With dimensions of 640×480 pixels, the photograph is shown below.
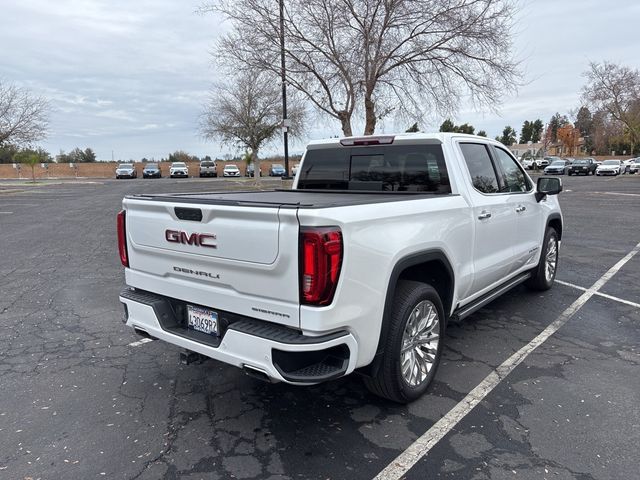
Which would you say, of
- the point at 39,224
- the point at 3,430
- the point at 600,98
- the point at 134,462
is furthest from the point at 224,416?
the point at 600,98

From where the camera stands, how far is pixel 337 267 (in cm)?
264

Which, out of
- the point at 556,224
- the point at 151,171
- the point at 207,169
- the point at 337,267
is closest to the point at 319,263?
the point at 337,267

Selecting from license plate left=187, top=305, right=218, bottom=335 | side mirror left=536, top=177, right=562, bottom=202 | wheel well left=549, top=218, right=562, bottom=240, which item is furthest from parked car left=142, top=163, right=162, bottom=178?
license plate left=187, top=305, right=218, bottom=335

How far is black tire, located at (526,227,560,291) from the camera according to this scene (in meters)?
5.90

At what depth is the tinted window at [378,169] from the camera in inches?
167

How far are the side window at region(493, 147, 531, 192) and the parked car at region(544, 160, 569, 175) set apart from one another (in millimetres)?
44332

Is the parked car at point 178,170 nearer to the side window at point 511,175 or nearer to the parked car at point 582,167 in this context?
the parked car at point 582,167

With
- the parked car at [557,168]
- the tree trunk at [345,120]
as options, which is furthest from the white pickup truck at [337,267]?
the parked car at [557,168]

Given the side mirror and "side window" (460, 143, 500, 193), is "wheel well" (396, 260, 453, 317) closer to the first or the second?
"side window" (460, 143, 500, 193)

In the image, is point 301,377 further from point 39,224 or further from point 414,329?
point 39,224

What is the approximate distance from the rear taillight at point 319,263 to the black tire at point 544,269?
4.12m

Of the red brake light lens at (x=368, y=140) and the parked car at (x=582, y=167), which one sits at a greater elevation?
the red brake light lens at (x=368, y=140)

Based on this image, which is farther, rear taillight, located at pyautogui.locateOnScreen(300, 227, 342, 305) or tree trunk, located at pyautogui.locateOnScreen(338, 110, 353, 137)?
tree trunk, located at pyautogui.locateOnScreen(338, 110, 353, 137)

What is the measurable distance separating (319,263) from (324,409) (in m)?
1.34
